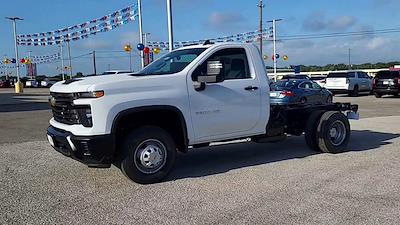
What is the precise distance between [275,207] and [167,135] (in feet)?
6.84

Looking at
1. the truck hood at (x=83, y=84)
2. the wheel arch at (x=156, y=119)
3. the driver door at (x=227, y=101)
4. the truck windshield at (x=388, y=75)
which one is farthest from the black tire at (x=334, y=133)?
the truck windshield at (x=388, y=75)

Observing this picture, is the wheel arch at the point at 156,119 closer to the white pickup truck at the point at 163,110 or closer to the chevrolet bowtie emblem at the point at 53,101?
the white pickup truck at the point at 163,110

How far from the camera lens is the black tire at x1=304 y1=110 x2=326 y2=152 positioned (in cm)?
A: 877

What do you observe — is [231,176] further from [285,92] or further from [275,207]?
[285,92]

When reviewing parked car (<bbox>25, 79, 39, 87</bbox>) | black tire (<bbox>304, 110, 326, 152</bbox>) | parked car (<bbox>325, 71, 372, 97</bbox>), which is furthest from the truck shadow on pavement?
parked car (<bbox>25, 79, 39, 87</bbox>)

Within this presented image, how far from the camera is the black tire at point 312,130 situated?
877 centimetres

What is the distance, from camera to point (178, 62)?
7.28 meters

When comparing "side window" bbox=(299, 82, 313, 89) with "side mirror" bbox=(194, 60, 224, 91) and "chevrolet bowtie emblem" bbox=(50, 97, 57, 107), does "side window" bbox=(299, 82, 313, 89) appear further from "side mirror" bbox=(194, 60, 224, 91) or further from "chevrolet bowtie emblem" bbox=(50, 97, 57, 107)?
"chevrolet bowtie emblem" bbox=(50, 97, 57, 107)

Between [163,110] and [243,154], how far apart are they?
2.73 metres

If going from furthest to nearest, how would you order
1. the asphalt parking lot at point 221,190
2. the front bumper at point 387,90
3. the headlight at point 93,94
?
the front bumper at point 387,90, the headlight at point 93,94, the asphalt parking lot at point 221,190

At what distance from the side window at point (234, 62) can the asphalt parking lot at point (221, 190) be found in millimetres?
1537

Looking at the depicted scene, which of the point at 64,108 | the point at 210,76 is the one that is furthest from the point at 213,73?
the point at 64,108

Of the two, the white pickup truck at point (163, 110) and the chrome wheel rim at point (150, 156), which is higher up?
the white pickup truck at point (163, 110)

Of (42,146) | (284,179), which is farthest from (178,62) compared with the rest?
(42,146)
